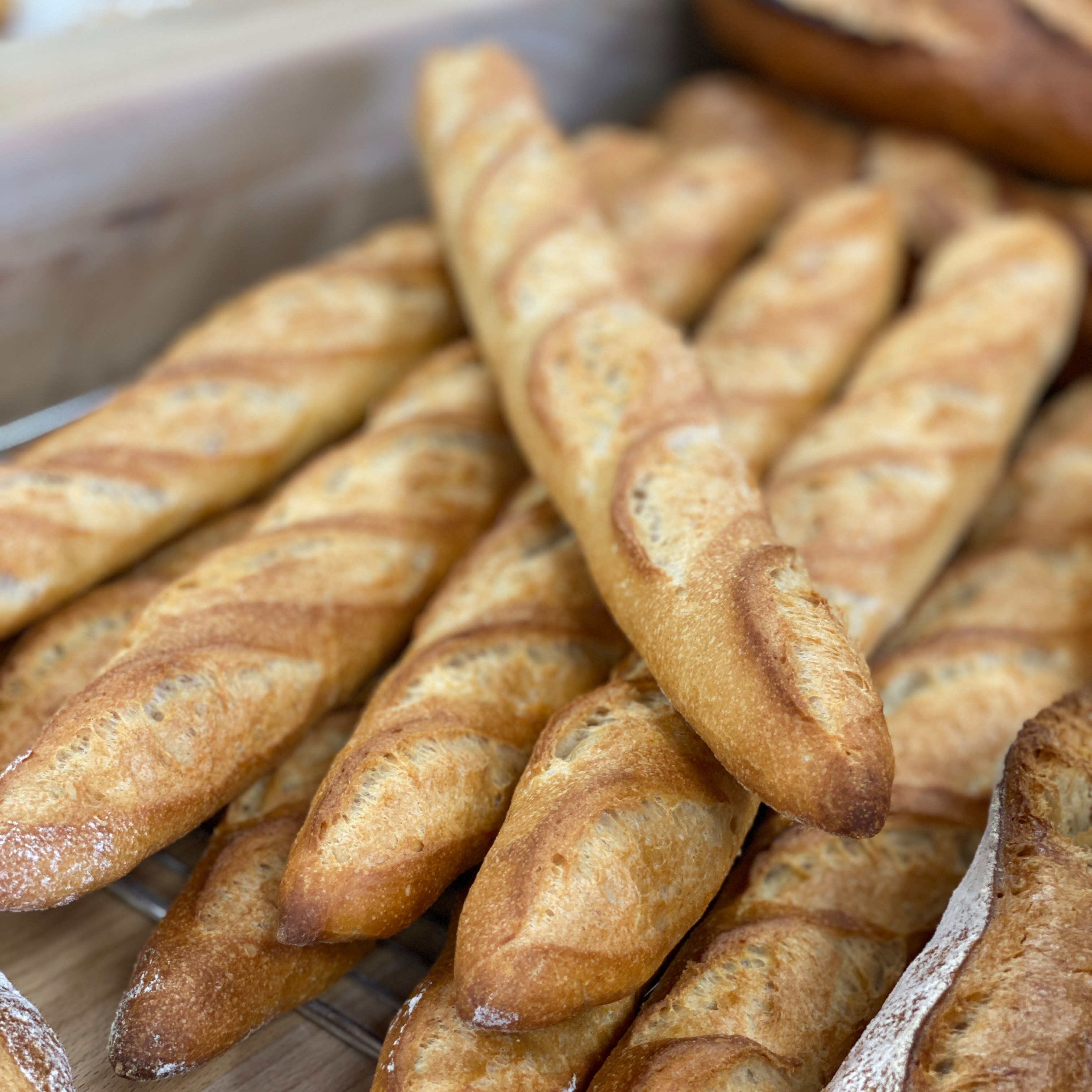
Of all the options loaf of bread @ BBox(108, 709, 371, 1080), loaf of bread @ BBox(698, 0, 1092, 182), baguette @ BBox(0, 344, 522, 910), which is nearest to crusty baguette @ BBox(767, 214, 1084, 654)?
loaf of bread @ BBox(698, 0, 1092, 182)

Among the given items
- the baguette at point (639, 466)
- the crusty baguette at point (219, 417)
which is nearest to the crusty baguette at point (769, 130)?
the baguette at point (639, 466)

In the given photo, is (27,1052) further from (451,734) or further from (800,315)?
(800,315)

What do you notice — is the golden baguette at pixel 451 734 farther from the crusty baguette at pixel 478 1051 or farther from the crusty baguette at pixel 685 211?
the crusty baguette at pixel 685 211

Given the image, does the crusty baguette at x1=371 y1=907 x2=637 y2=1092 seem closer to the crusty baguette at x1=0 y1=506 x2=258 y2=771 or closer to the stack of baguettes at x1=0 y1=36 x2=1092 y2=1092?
the stack of baguettes at x1=0 y1=36 x2=1092 y2=1092

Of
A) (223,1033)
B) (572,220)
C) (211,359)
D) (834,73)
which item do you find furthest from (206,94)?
(223,1033)

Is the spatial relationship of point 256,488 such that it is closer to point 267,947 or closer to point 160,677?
point 160,677
